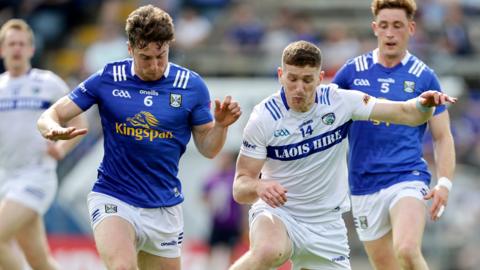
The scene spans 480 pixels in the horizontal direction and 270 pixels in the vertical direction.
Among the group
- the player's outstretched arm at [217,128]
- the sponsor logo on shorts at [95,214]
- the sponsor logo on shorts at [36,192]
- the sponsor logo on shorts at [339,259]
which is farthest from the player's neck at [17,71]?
the sponsor logo on shorts at [339,259]

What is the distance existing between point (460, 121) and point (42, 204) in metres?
9.10

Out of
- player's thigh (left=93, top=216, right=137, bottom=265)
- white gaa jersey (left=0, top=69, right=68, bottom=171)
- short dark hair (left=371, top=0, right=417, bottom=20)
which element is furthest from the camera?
white gaa jersey (left=0, top=69, right=68, bottom=171)

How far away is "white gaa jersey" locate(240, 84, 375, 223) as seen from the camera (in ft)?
31.9

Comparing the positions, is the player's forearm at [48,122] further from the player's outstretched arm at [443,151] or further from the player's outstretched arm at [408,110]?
the player's outstretched arm at [443,151]

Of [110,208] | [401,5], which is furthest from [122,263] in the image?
[401,5]

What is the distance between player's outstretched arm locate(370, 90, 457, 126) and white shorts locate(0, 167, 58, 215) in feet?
13.0

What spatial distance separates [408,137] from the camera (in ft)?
35.2

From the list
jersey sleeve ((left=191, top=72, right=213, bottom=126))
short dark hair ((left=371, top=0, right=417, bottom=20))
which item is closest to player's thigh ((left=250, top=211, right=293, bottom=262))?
jersey sleeve ((left=191, top=72, right=213, bottom=126))

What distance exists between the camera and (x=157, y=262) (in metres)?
9.90

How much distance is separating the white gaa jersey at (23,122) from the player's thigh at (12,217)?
0.54 metres

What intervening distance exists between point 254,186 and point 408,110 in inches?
53.4

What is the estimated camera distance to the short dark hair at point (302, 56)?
9.44 m

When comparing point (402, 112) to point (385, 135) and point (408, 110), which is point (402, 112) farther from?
point (385, 135)

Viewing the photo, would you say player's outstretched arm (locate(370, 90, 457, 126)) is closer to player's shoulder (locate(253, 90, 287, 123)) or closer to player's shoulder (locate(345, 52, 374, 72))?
player's shoulder (locate(253, 90, 287, 123))
